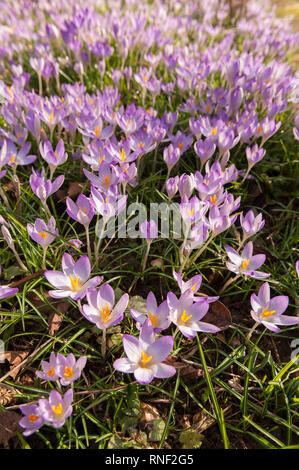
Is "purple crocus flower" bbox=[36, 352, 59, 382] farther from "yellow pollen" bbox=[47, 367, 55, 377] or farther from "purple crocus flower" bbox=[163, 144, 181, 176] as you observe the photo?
"purple crocus flower" bbox=[163, 144, 181, 176]

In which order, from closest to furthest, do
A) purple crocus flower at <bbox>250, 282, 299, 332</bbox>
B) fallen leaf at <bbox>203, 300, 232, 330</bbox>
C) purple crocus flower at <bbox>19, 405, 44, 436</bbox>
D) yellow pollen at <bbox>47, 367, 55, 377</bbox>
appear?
1. purple crocus flower at <bbox>19, 405, 44, 436</bbox>
2. yellow pollen at <bbox>47, 367, 55, 377</bbox>
3. purple crocus flower at <bbox>250, 282, 299, 332</bbox>
4. fallen leaf at <bbox>203, 300, 232, 330</bbox>

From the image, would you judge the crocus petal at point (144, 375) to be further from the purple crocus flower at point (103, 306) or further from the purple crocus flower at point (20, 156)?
the purple crocus flower at point (20, 156)

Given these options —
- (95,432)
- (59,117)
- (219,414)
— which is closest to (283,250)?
(219,414)

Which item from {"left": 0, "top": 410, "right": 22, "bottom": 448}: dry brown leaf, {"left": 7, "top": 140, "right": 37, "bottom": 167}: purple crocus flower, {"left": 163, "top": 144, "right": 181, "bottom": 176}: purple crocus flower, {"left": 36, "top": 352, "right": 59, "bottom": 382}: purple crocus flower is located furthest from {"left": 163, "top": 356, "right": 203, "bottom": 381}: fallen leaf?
{"left": 7, "top": 140, "right": 37, "bottom": 167}: purple crocus flower

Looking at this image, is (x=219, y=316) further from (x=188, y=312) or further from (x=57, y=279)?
(x=57, y=279)

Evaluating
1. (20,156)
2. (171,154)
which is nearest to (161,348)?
(171,154)

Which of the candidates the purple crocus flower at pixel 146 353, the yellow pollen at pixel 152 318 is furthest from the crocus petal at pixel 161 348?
the yellow pollen at pixel 152 318

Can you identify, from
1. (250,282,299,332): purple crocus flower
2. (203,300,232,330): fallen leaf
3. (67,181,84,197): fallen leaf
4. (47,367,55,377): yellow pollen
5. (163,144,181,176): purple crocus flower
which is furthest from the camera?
(67,181,84,197): fallen leaf
